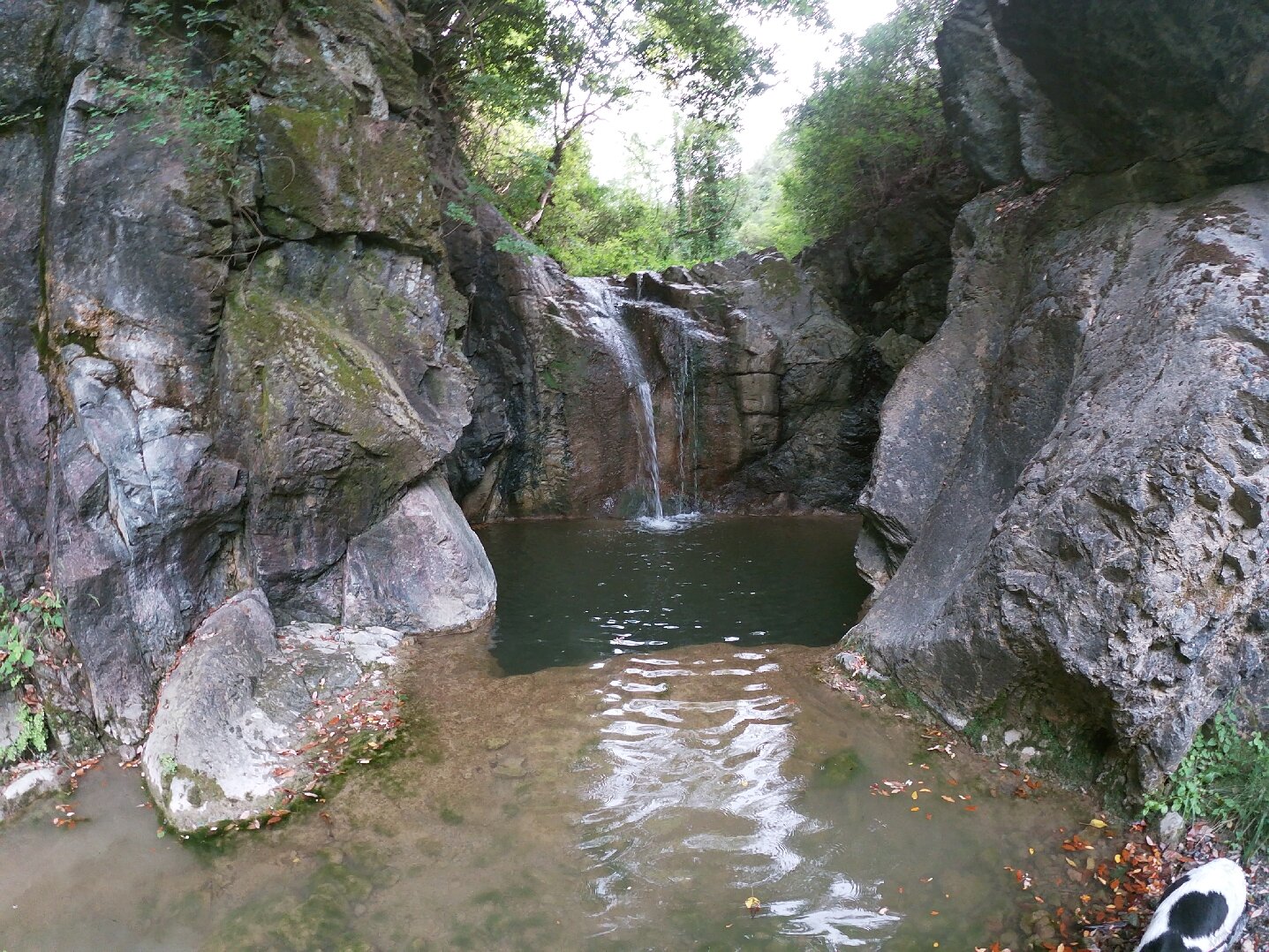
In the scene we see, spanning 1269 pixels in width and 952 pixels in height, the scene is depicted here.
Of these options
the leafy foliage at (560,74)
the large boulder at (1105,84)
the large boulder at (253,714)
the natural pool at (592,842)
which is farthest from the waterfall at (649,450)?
the large boulder at (253,714)

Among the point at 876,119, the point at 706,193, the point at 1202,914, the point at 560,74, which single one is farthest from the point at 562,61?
the point at 1202,914

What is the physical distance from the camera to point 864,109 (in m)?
13.3

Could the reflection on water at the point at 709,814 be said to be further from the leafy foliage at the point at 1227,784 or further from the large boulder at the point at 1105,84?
the large boulder at the point at 1105,84

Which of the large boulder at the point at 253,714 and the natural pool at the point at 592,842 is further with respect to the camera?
the large boulder at the point at 253,714

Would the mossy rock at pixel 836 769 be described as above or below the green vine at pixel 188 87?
below

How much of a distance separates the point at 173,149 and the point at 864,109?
11215 millimetres

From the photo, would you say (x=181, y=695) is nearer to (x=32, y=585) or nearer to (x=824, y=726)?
(x=32, y=585)

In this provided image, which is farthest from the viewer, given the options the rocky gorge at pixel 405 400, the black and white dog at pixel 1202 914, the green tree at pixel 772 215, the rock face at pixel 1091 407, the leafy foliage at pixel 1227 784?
the green tree at pixel 772 215

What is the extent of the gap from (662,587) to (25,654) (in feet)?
19.9

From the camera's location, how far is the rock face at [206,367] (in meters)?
5.97

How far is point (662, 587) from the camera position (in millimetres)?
9164

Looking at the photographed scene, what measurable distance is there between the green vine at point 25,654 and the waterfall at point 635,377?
353 inches

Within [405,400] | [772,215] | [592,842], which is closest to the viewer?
[592,842]

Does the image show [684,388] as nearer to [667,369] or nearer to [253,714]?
[667,369]
